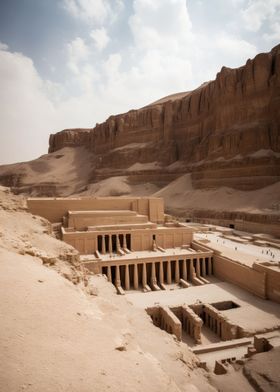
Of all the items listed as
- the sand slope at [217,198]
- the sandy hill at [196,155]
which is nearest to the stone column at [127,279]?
the sandy hill at [196,155]

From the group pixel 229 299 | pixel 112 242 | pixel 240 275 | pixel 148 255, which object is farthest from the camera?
pixel 112 242

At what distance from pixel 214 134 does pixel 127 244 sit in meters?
36.2

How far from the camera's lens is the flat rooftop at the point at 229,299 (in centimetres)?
1590

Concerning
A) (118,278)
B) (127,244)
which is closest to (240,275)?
(118,278)

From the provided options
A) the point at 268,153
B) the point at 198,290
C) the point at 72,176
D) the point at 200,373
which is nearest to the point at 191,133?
the point at 268,153

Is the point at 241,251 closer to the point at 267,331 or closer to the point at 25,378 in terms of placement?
the point at 267,331

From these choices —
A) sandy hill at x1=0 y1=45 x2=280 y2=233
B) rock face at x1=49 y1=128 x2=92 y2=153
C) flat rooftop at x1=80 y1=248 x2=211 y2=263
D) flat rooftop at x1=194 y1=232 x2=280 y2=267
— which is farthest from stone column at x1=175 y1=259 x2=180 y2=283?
rock face at x1=49 y1=128 x2=92 y2=153

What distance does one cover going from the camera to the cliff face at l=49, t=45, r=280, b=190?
47281 millimetres

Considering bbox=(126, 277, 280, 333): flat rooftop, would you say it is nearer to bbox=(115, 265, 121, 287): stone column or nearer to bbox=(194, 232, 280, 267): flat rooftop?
bbox=(115, 265, 121, 287): stone column

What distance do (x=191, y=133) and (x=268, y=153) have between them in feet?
73.7

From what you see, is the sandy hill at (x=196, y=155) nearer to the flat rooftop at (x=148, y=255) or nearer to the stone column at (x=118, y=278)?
the flat rooftop at (x=148, y=255)

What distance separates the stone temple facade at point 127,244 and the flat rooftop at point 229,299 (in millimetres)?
1660

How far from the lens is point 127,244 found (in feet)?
90.4

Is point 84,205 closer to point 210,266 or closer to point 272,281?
point 210,266
